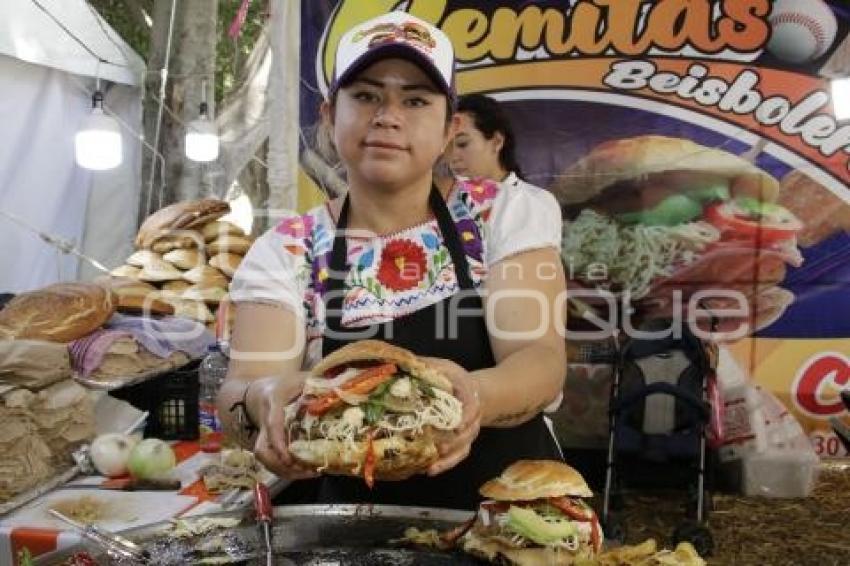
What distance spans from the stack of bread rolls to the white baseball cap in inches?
137

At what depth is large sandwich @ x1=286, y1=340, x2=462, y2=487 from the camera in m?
1.82

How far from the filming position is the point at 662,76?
18.3ft

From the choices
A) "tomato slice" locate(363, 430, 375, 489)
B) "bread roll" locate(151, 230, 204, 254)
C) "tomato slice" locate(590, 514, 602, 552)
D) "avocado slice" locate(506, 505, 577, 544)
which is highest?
"bread roll" locate(151, 230, 204, 254)

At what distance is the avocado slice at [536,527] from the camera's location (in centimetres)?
194

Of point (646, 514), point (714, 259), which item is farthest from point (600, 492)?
point (714, 259)

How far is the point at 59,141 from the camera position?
24.4 feet

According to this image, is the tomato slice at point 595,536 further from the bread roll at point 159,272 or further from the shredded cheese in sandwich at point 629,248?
the bread roll at point 159,272

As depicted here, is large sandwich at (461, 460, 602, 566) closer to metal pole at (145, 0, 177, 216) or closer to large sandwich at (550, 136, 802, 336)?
large sandwich at (550, 136, 802, 336)

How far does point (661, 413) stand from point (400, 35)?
14.0ft

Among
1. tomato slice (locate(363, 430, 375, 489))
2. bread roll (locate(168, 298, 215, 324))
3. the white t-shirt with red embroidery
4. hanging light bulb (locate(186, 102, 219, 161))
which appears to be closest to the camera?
tomato slice (locate(363, 430, 375, 489))

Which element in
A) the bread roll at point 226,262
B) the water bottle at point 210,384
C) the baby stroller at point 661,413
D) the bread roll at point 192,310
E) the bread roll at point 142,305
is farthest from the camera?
the bread roll at point 226,262

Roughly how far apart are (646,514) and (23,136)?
6074 millimetres

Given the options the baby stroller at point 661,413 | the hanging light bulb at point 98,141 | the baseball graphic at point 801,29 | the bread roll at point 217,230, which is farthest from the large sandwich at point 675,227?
the hanging light bulb at point 98,141

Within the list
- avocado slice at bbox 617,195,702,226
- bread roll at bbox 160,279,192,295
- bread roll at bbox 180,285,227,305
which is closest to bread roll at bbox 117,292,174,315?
bread roll at bbox 180,285,227,305
